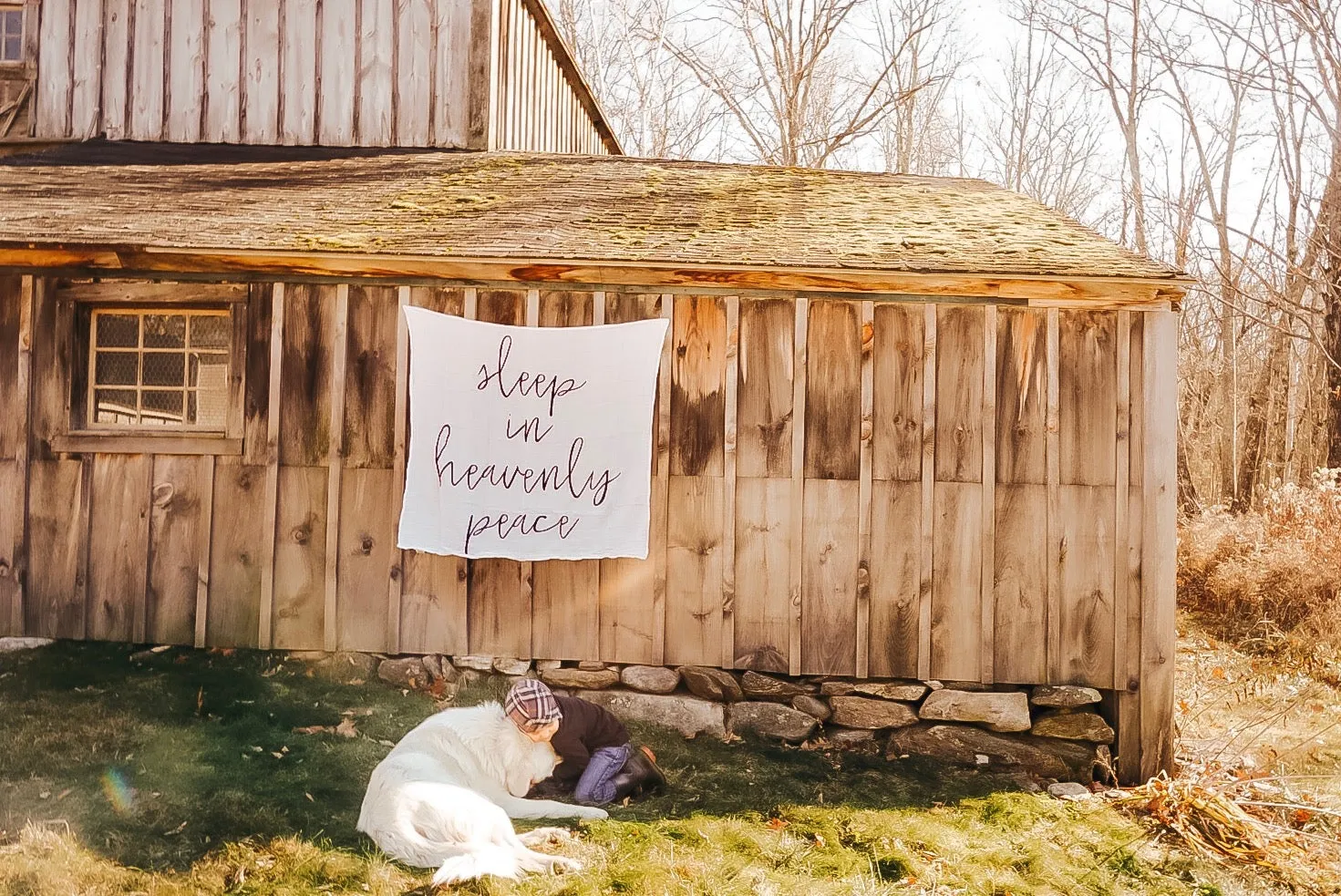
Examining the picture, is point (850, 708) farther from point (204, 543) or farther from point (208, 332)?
point (208, 332)

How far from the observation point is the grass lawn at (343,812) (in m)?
4.14

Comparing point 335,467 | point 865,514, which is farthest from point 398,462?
point 865,514

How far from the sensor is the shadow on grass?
4.49m

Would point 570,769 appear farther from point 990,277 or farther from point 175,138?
point 175,138

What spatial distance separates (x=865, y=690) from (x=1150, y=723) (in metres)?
1.76

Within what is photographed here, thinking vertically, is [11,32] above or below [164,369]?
above

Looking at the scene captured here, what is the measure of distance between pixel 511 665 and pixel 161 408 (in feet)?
10.2

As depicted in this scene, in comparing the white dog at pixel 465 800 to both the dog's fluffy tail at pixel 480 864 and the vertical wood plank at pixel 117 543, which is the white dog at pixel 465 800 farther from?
the vertical wood plank at pixel 117 543

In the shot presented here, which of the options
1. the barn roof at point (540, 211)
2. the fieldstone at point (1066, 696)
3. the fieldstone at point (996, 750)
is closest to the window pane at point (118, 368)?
the barn roof at point (540, 211)

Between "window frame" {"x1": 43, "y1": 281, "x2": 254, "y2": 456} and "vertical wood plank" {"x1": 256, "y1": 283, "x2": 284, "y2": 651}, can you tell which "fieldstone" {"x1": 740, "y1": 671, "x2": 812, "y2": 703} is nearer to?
"vertical wood plank" {"x1": 256, "y1": 283, "x2": 284, "y2": 651}

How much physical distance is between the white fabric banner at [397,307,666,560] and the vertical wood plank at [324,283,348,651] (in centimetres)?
50

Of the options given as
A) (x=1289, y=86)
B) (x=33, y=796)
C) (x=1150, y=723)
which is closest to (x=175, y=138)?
(x=33, y=796)

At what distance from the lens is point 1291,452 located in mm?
15641

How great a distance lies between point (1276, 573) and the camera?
909 centimetres
